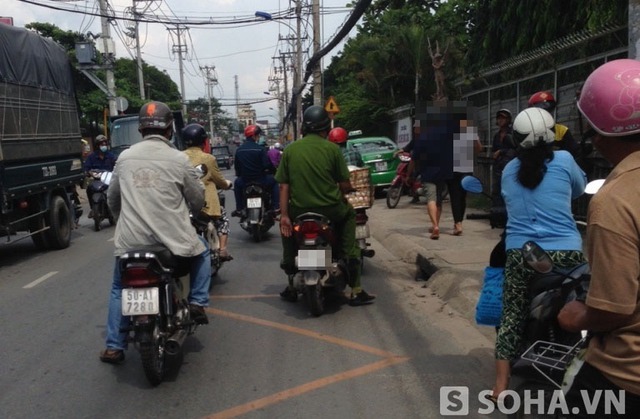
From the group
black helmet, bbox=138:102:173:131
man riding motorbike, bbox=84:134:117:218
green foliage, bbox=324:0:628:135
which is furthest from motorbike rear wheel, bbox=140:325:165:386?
man riding motorbike, bbox=84:134:117:218

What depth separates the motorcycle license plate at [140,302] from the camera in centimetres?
392

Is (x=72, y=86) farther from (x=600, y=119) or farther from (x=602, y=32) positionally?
(x=600, y=119)

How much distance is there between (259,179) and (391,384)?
599 cm

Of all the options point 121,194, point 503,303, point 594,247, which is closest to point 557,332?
point 503,303

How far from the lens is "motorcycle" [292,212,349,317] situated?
5.47 m

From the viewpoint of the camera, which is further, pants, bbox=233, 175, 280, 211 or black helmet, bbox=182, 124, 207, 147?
pants, bbox=233, 175, 280, 211

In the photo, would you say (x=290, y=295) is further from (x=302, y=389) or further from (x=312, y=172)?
(x=302, y=389)

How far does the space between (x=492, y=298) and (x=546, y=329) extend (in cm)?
64

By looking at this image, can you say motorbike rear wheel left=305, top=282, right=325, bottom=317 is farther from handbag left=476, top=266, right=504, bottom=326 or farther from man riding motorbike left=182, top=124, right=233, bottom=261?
handbag left=476, top=266, right=504, bottom=326

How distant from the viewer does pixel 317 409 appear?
146 inches

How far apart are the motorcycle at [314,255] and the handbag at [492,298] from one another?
6.75ft

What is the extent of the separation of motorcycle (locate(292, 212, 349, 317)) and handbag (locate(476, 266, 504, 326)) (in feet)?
6.75

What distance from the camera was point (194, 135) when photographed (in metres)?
6.57

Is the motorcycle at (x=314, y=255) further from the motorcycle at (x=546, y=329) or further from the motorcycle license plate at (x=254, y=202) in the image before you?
the motorcycle license plate at (x=254, y=202)
